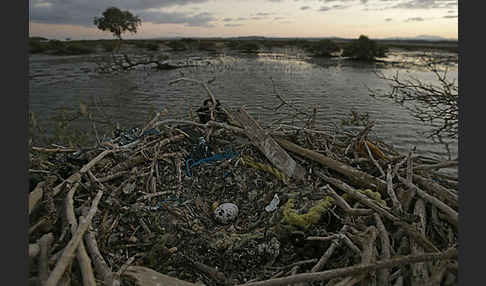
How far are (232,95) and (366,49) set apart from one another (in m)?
21.7

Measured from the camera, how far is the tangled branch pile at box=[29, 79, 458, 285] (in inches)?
89.4

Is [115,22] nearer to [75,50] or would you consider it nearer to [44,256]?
[75,50]

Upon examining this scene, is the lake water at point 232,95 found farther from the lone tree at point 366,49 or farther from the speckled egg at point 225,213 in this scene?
the lone tree at point 366,49

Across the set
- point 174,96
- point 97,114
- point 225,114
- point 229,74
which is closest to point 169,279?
point 225,114

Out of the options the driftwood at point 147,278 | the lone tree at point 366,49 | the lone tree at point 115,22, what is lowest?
the driftwood at point 147,278

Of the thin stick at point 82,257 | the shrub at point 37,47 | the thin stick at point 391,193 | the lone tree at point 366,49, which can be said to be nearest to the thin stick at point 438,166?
the thin stick at point 391,193

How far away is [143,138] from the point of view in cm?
416

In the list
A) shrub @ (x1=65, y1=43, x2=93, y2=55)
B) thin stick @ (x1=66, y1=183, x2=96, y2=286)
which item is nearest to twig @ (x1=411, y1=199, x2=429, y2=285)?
thin stick @ (x1=66, y1=183, x2=96, y2=286)

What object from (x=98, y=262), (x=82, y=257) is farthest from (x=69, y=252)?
(x=98, y=262)

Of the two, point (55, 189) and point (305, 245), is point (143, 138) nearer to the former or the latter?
point (55, 189)

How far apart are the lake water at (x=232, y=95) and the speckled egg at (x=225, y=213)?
4.98 metres

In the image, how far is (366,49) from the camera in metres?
30.7

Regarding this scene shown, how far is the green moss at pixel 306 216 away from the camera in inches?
109

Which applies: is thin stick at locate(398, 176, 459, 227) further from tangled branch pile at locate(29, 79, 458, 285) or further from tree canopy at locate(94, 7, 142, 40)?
tree canopy at locate(94, 7, 142, 40)
